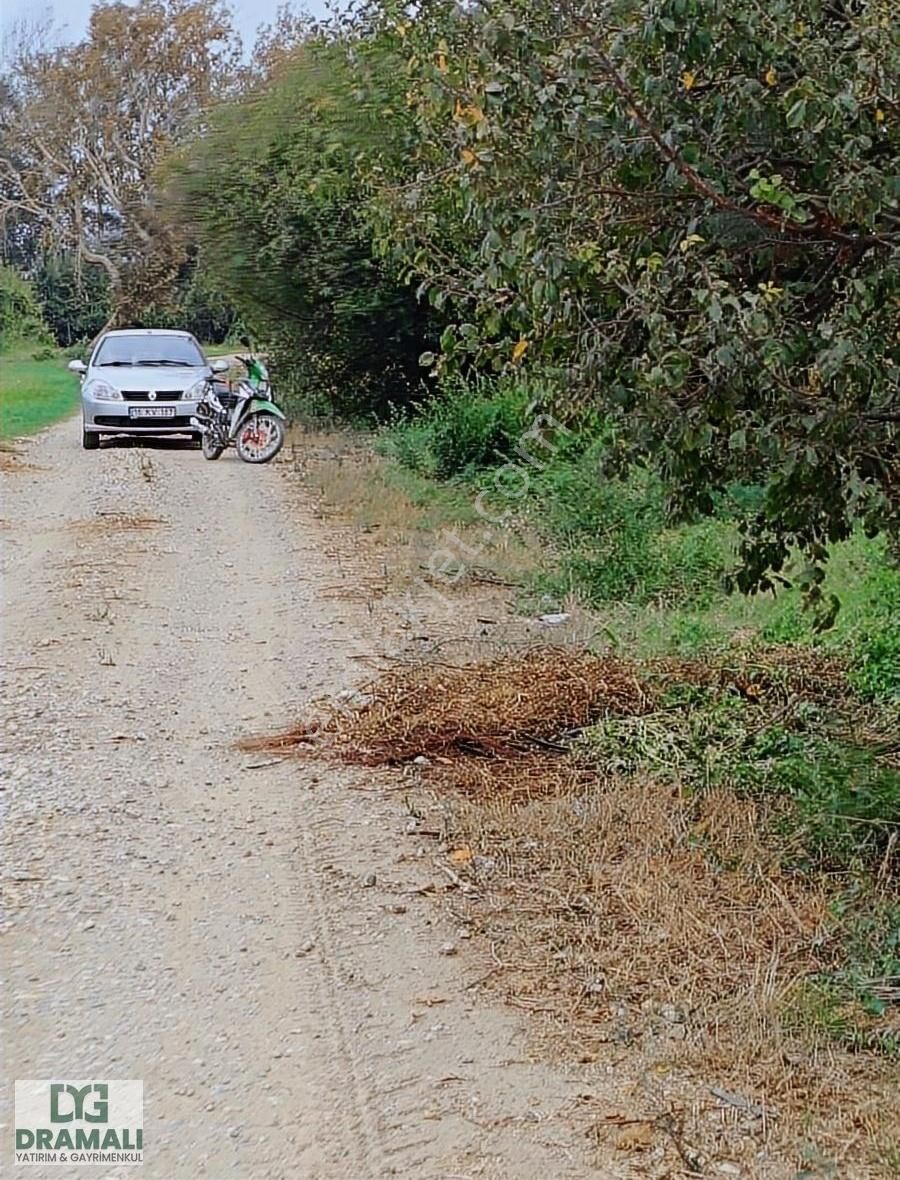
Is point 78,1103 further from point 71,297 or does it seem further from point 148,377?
point 71,297

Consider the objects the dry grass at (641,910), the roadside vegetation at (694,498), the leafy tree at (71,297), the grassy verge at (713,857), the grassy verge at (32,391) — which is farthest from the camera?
the leafy tree at (71,297)

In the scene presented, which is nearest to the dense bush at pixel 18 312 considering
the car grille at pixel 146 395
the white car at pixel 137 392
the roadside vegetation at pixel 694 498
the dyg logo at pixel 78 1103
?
the white car at pixel 137 392

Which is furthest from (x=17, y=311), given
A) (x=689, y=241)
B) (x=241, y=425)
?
(x=689, y=241)

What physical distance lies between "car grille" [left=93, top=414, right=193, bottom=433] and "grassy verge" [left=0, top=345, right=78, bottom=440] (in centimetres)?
374

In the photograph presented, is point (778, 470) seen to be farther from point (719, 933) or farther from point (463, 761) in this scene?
point (463, 761)

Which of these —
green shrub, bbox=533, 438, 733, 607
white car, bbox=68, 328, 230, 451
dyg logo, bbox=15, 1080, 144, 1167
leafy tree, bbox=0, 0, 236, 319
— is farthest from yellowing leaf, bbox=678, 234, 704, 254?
leafy tree, bbox=0, 0, 236, 319

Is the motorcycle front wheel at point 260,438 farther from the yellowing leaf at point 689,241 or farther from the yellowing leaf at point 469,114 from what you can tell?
the yellowing leaf at point 689,241

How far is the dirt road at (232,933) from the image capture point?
3.33 metres

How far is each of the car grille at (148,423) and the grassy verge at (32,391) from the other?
374 cm

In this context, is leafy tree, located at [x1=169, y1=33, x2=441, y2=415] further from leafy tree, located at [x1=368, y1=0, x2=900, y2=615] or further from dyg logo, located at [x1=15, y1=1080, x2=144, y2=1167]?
dyg logo, located at [x1=15, y1=1080, x2=144, y2=1167]

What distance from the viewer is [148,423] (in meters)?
17.9

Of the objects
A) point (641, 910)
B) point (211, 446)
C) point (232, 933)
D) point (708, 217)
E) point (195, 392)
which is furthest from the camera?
point (195, 392)

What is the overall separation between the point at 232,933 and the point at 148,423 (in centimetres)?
1426

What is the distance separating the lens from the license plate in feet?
58.5
